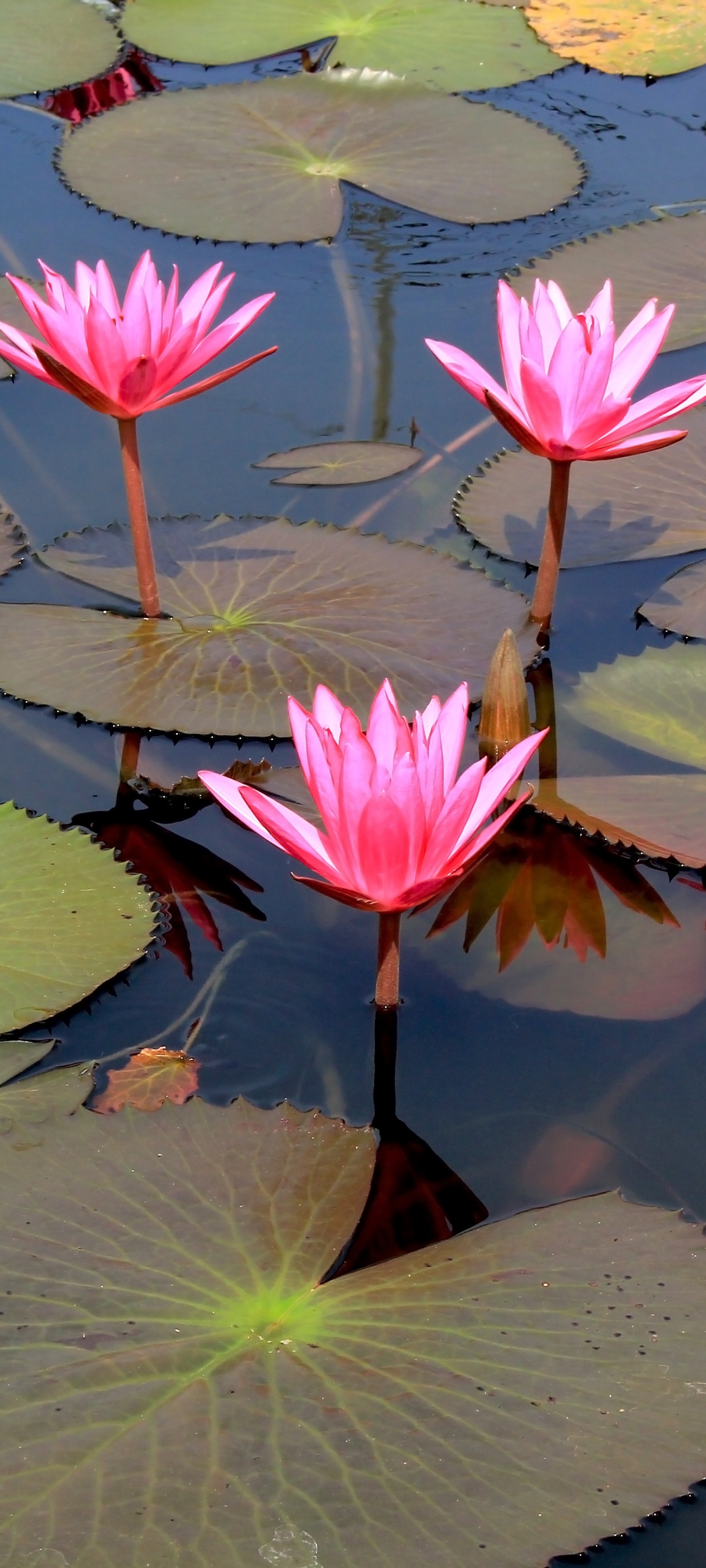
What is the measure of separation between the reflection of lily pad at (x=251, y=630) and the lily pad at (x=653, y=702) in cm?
15

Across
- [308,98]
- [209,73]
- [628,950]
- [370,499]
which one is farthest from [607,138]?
[628,950]

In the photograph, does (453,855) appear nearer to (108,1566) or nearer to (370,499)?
(108,1566)

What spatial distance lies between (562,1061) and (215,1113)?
1.60ft

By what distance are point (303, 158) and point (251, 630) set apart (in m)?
2.34

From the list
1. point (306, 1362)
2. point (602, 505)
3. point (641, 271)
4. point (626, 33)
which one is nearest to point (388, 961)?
point (306, 1362)

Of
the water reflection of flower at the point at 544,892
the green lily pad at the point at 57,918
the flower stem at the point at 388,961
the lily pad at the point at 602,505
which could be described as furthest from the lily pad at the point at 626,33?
the flower stem at the point at 388,961

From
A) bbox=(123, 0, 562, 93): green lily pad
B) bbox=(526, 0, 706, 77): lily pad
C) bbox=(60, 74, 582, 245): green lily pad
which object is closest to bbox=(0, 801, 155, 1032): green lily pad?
bbox=(60, 74, 582, 245): green lily pad

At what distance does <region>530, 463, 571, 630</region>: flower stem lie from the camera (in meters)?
2.41

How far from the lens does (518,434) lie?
2318 mm

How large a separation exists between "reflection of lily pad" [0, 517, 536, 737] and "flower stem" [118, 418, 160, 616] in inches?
1.8

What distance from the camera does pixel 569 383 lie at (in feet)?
7.32

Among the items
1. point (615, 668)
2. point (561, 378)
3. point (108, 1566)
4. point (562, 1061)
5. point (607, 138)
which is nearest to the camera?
point (108, 1566)

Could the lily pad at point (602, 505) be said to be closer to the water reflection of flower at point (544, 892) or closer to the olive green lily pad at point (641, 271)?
the olive green lily pad at point (641, 271)

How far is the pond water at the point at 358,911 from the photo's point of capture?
5.75 ft
